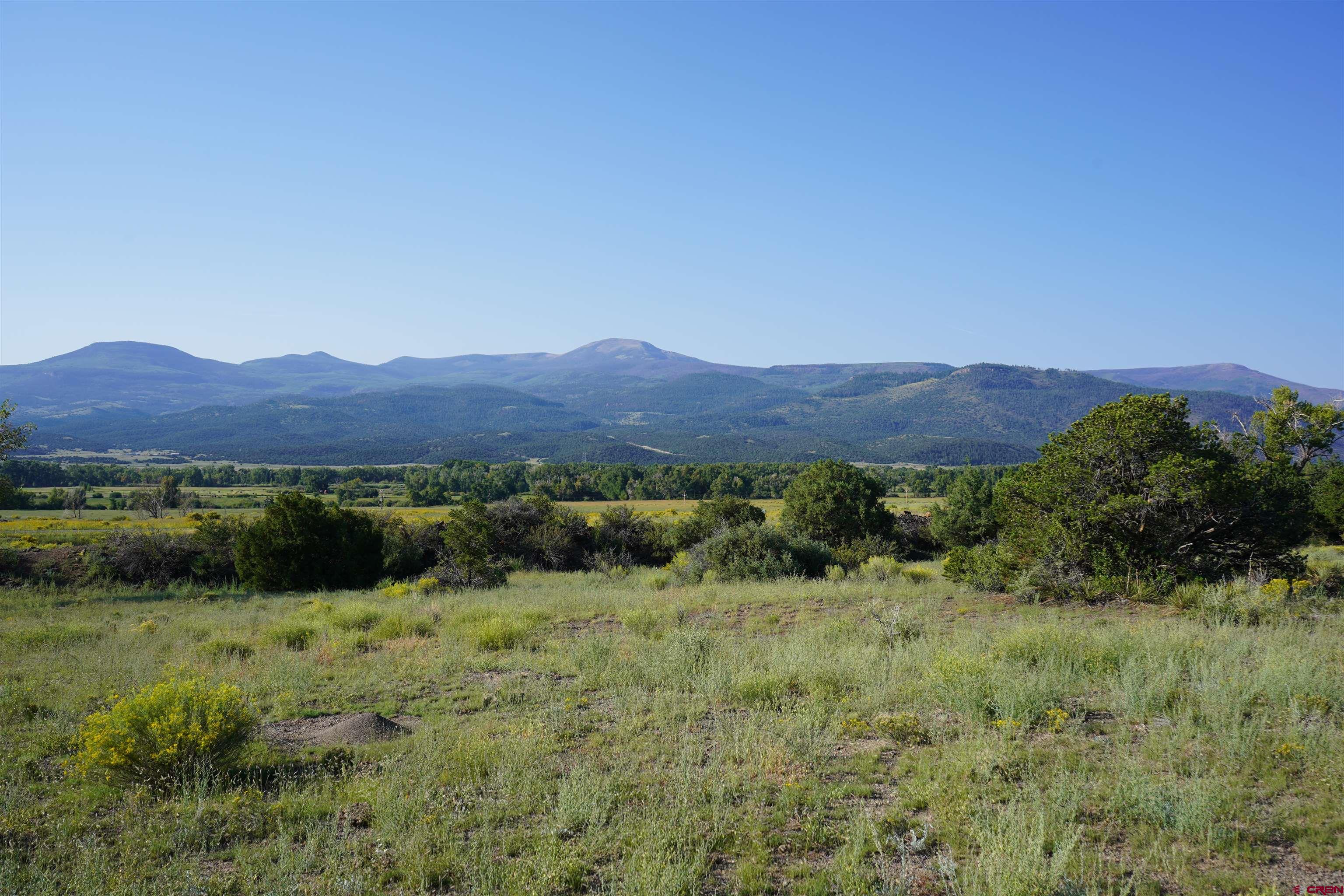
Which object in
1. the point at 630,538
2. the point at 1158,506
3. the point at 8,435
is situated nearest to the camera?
the point at 1158,506

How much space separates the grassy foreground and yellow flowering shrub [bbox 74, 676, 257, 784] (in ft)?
0.61

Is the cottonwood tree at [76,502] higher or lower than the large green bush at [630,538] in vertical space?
lower

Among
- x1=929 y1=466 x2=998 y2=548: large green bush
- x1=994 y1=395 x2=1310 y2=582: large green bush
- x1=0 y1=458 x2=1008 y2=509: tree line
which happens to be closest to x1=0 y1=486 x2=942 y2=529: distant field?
x1=0 y1=458 x2=1008 y2=509: tree line

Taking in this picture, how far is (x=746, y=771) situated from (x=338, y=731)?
3.90m

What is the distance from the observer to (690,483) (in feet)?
253

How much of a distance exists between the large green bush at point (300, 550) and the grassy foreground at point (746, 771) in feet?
40.9

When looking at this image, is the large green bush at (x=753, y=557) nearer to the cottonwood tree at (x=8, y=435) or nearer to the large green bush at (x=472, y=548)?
the large green bush at (x=472, y=548)

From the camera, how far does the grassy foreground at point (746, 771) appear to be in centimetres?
398

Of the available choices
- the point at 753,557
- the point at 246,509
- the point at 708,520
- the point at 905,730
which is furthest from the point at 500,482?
the point at 905,730

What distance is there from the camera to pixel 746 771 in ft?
17.6

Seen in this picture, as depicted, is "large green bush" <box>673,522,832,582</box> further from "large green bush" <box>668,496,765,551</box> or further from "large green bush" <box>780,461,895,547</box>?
"large green bush" <box>668,496,765,551</box>

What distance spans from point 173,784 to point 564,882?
339 centimetres

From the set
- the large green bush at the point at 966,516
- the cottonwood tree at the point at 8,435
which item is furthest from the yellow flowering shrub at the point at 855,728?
the large green bush at the point at 966,516

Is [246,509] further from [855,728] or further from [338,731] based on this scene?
[855,728]
